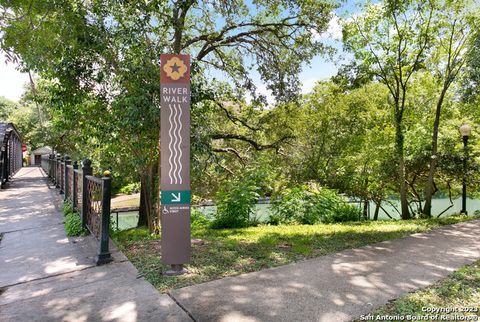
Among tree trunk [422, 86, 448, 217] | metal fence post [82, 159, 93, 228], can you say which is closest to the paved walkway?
metal fence post [82, 159, 93, 228]

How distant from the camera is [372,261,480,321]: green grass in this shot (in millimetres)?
2867

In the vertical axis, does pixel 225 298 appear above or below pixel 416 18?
below

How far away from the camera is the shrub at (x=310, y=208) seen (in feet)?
28.5

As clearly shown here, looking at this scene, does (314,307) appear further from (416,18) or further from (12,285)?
(416,18)

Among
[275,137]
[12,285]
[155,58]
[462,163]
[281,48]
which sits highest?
[281,48]

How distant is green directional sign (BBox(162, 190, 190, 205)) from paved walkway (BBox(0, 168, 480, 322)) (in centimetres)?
90

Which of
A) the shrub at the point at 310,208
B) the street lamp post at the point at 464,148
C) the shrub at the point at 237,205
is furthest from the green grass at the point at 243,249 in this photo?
the street lamp post at the point at 464,148

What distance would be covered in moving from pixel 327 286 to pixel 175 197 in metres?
1.91

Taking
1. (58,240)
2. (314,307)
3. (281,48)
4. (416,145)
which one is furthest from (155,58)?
(416,145)


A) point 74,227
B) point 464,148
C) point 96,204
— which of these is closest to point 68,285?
point 96,204

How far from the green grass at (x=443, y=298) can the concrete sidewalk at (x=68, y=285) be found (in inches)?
74.6

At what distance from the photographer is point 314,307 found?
291cm

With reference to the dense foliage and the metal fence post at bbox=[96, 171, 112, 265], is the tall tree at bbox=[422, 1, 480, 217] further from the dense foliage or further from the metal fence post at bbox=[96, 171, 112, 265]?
the metal fence post at bbox=[96, 171, 112, 265]

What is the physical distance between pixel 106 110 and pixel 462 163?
10252 millimetres
